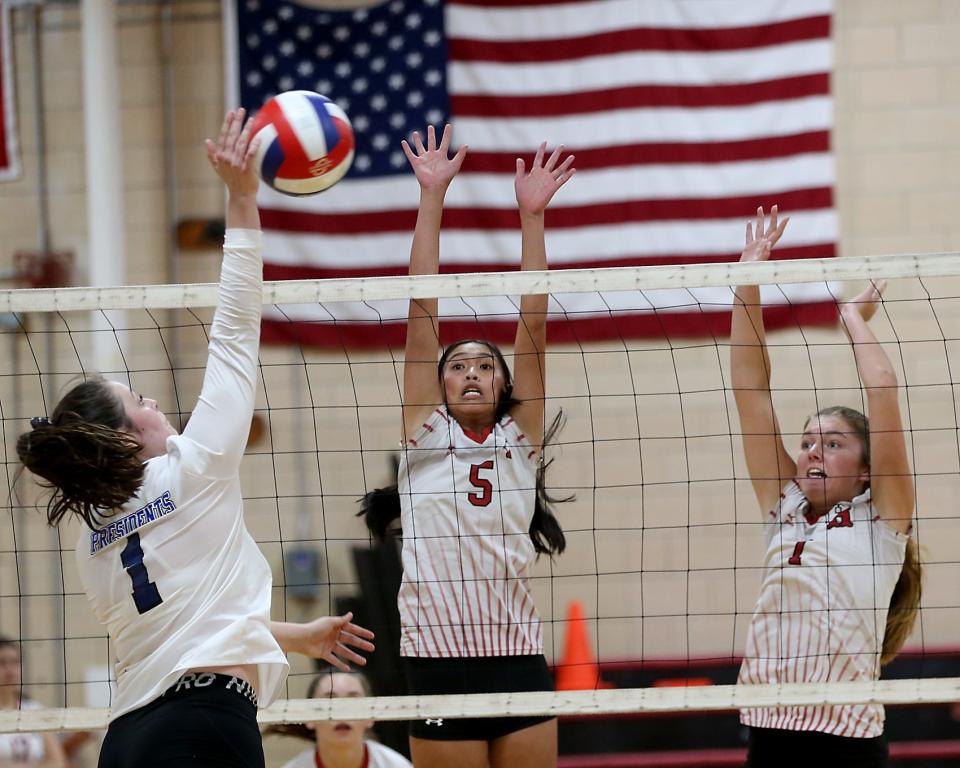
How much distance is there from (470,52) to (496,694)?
489 cm

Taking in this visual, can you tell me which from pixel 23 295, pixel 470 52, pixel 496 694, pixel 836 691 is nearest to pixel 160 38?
pixel 470 52

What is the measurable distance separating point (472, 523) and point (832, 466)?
1234 mm

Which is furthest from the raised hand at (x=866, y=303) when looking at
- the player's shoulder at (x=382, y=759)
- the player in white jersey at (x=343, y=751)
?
the player's shoulder at (x=382, y=759)

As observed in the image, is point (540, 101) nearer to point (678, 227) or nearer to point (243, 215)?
point (678, 227)

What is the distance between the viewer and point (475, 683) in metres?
4.05

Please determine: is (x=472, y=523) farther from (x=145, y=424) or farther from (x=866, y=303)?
(x=866, y=303)

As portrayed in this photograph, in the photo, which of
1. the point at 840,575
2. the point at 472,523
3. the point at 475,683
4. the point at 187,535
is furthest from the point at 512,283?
the point at 187,535

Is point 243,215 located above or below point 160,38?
below

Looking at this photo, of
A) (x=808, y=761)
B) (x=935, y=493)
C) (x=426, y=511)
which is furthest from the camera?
(x=935, y=493)

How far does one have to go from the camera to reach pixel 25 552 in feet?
25.8

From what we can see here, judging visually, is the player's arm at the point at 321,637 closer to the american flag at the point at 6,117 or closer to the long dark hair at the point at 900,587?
the long dark hair at the point at 900,587

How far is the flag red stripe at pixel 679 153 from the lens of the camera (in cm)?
744

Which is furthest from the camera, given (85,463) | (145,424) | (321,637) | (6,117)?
(6,117)

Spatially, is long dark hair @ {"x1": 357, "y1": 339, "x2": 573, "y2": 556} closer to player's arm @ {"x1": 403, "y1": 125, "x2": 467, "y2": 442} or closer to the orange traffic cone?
player's arm @ {"x1": 403, "y1": 125, "x2": 467, "y2": 442}
